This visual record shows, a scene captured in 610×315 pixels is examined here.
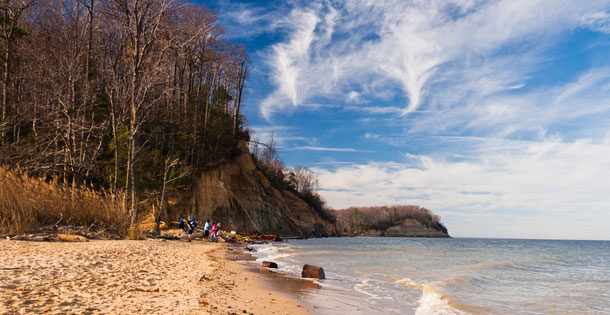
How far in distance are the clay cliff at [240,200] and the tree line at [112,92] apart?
1889 mm

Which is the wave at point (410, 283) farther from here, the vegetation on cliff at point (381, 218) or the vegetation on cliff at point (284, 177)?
the vegetation on cliff at point (381, 218)

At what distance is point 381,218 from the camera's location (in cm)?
15825

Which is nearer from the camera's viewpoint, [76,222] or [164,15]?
[76,222]

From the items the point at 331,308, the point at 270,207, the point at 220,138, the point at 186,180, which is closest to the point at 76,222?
the point at 331,308

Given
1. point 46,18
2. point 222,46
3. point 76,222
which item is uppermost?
point 222,46

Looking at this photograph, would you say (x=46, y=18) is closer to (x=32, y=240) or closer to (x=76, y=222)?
(x=76, y=222)

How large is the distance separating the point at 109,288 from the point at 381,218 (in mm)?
159747

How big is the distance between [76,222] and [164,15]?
452 inches

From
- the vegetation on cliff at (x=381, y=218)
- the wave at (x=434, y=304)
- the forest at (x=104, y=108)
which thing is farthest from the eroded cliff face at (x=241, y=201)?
the vegetation on cliff at (x=381, y=218)

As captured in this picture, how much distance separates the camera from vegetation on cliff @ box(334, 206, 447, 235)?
152 m

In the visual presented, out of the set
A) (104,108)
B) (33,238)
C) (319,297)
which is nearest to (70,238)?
(33,238)

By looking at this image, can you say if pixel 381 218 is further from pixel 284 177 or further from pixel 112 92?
pixel 112 92

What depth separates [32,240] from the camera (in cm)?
935

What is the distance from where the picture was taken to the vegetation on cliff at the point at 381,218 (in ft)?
499
